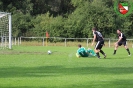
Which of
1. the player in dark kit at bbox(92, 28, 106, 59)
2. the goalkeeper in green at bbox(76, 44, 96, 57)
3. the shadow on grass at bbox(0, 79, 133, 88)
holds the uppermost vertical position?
the player in dark kit at bbox(92, 28, 106, 59)

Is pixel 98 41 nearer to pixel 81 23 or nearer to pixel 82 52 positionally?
pixel 82 52

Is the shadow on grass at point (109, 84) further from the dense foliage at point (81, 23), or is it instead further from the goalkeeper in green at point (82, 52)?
the dense foliage at point (81, 23)

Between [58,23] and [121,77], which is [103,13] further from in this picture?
[121,77]

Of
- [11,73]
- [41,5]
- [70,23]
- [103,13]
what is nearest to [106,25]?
[103,13]

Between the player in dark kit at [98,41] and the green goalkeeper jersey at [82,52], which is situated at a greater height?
the player in dark kit at [98,41]

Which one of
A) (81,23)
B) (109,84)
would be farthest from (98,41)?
(81,23)

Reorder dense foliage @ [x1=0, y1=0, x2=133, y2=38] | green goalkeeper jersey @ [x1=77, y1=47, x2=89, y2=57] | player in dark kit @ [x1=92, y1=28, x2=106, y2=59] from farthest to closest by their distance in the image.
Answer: dense foliage @ [x1=0, y1=0, x2=133, y2=38] → green goalkeeper jersey @ [x1=77, y1=47, x2=89, y2=57] → player in dark kit @ [x1=92, y1=28, x2=106, y2=59]

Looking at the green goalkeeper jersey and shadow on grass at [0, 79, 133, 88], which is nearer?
shadow on grass at [0, 79, 133, 88]

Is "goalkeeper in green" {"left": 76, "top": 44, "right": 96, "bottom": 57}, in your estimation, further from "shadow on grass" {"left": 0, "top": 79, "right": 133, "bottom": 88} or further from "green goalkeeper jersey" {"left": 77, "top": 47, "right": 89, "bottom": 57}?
"shadow on grass" {"left": 0, "top": 79, "right": 133, "bottom": 88}

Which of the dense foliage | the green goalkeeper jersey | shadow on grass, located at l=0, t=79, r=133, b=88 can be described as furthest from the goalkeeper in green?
the dense foliage

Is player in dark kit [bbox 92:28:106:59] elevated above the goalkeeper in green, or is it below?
above

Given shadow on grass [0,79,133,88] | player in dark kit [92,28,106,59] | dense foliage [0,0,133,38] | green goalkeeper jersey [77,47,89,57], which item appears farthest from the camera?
dense foliage [0,0,133,38]

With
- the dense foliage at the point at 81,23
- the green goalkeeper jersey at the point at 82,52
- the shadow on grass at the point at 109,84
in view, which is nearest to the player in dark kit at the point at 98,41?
the green goalkeeper jersey at the point at 82,52

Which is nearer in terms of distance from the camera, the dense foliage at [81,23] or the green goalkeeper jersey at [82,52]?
the green goalkeeper jersey at [82,52]
